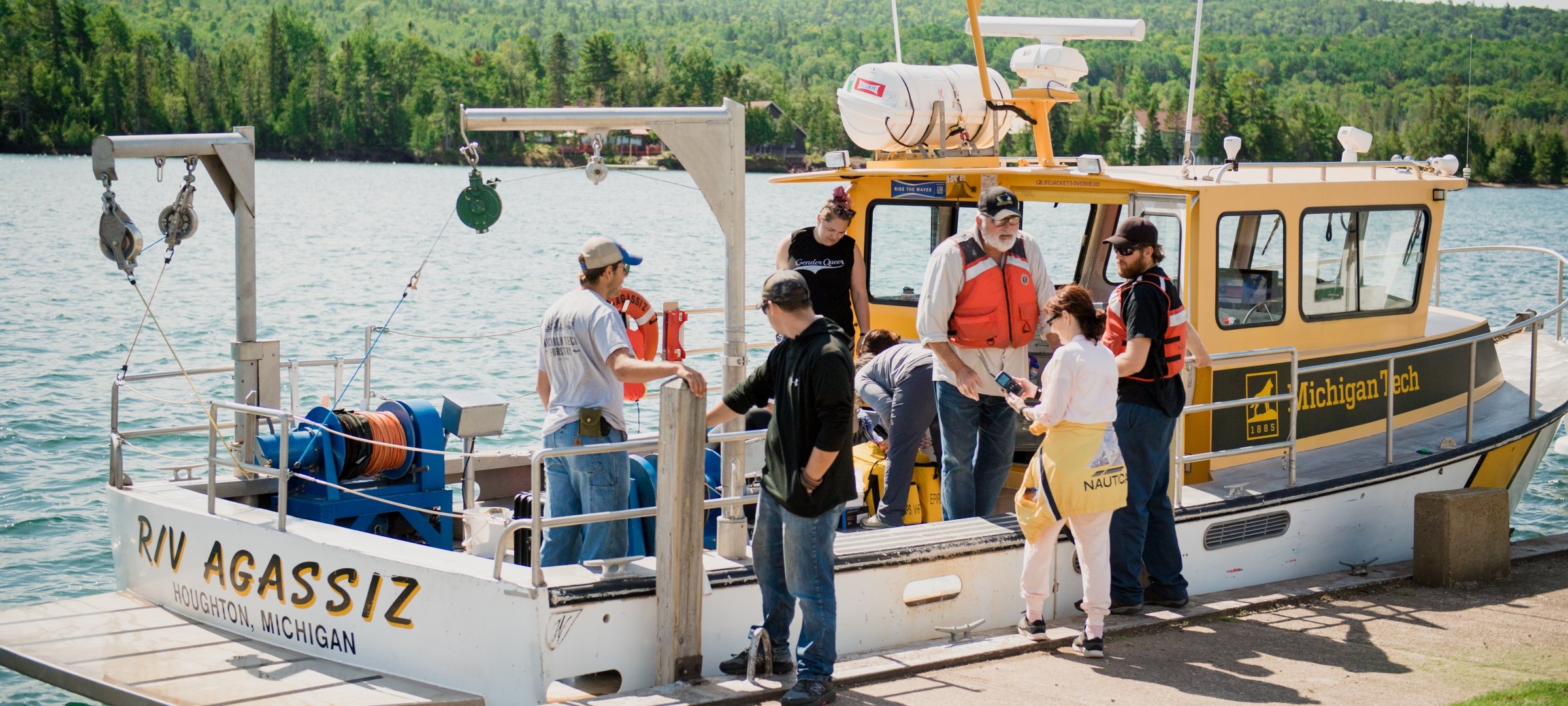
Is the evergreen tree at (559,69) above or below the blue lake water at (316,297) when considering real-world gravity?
above


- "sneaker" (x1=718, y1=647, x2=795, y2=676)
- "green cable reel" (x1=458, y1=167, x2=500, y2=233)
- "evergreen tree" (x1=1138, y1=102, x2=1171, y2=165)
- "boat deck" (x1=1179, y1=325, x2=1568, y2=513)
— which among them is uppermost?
"evergreen tree" (x1=1138, y1=102, x2=1171, y2=165)

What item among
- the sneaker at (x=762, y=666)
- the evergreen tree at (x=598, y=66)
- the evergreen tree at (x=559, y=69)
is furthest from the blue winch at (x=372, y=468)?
the evergreen tree at (x=598, y=66)

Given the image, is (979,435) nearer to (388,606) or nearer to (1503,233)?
(388,606)

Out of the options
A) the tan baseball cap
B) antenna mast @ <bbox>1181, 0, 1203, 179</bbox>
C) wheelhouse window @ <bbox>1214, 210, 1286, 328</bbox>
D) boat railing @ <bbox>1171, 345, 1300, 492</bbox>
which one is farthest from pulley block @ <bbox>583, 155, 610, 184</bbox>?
antenna mast @ <bbox>1181, 0, 1203, 179</bbox>

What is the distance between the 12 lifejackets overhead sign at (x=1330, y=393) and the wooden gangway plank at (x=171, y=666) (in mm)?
4230

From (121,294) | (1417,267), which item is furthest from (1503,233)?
(1417,267)

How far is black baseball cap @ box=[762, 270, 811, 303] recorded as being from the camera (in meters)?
5.07

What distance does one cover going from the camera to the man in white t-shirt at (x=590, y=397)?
5875 millimetres

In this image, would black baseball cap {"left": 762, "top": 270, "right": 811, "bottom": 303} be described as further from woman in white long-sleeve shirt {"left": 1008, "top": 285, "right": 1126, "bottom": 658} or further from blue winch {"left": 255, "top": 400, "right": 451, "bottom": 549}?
blue winch {"left": 255, "top": 400, "right": 451, "bottom": 549}

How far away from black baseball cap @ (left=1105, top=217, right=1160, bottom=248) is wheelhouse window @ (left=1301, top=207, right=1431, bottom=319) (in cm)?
220

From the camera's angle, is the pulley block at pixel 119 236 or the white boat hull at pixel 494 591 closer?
the white boat hull at pixel 494 591

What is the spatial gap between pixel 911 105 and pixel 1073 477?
3032 millimetres

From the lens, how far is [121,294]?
31.3m

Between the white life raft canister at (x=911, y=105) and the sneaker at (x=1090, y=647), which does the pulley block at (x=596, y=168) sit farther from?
the sneaker at (x=1090, y=647)
